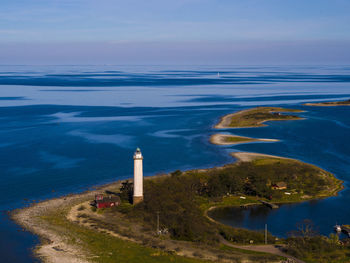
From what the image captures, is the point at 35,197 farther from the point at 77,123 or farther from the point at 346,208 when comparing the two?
the point at 77,123

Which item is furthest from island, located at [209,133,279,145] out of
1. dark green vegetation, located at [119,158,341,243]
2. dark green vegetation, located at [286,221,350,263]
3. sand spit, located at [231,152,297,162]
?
dark green vegetation, located at [286,221,350,263]

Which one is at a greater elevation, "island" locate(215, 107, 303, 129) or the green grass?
"island" locate(215, 107, 303, 129)

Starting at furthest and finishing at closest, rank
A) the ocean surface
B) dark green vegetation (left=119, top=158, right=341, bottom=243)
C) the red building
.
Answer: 1. the ocean surface
2. the red building
3. dark green vegetation (left=119, top=158, right=341, bottom=243)

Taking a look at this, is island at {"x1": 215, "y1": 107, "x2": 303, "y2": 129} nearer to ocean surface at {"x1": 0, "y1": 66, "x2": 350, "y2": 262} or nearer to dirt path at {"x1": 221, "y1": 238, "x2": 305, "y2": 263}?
ocean surface at {"x1": 0, "y1": 66, "x2": 350, "y2": 262}

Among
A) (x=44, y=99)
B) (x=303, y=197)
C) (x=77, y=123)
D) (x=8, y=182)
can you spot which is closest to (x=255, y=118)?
(x=77, y=123)

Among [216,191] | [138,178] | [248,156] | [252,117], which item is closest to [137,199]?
[138,178]

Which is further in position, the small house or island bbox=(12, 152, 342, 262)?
the small house

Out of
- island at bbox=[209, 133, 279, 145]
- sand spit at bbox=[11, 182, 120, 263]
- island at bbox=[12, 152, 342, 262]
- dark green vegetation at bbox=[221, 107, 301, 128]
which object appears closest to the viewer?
sand spit at bbox=[11, 182, 120, 263]
